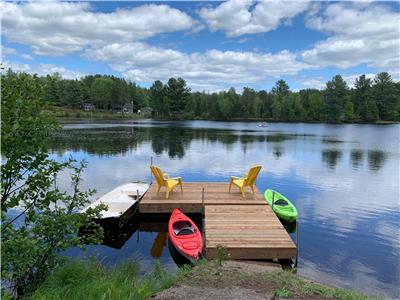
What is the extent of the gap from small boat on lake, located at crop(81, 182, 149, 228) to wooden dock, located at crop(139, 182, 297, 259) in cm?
39

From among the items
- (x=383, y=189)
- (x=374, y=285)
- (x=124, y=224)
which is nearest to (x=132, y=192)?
(x=124, y=224)

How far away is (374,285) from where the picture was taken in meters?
7.70

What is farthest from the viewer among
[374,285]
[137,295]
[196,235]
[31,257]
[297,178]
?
[297,178]

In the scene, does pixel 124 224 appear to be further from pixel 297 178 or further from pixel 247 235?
pixel 297 178

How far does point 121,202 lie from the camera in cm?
1163

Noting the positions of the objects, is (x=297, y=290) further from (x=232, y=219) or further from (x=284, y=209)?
(x=284, y=209)

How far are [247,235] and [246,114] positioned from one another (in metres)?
108

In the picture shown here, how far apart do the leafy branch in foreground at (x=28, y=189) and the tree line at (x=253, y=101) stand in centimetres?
9727

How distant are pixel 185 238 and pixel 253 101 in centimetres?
10557

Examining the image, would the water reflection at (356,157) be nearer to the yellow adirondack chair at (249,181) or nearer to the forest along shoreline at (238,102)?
the yellow adirondack chair at (249,181)

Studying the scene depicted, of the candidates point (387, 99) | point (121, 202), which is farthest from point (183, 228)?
point (387, 99)

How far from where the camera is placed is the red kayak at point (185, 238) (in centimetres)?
823

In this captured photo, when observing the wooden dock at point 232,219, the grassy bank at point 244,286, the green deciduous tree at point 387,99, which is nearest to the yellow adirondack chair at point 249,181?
the wooden dock at point 232,219

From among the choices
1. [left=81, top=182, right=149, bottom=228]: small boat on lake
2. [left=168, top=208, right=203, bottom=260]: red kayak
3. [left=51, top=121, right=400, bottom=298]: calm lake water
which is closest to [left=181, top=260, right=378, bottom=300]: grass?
[left=168, top=208, right=203, bottom=260]: red kayak
